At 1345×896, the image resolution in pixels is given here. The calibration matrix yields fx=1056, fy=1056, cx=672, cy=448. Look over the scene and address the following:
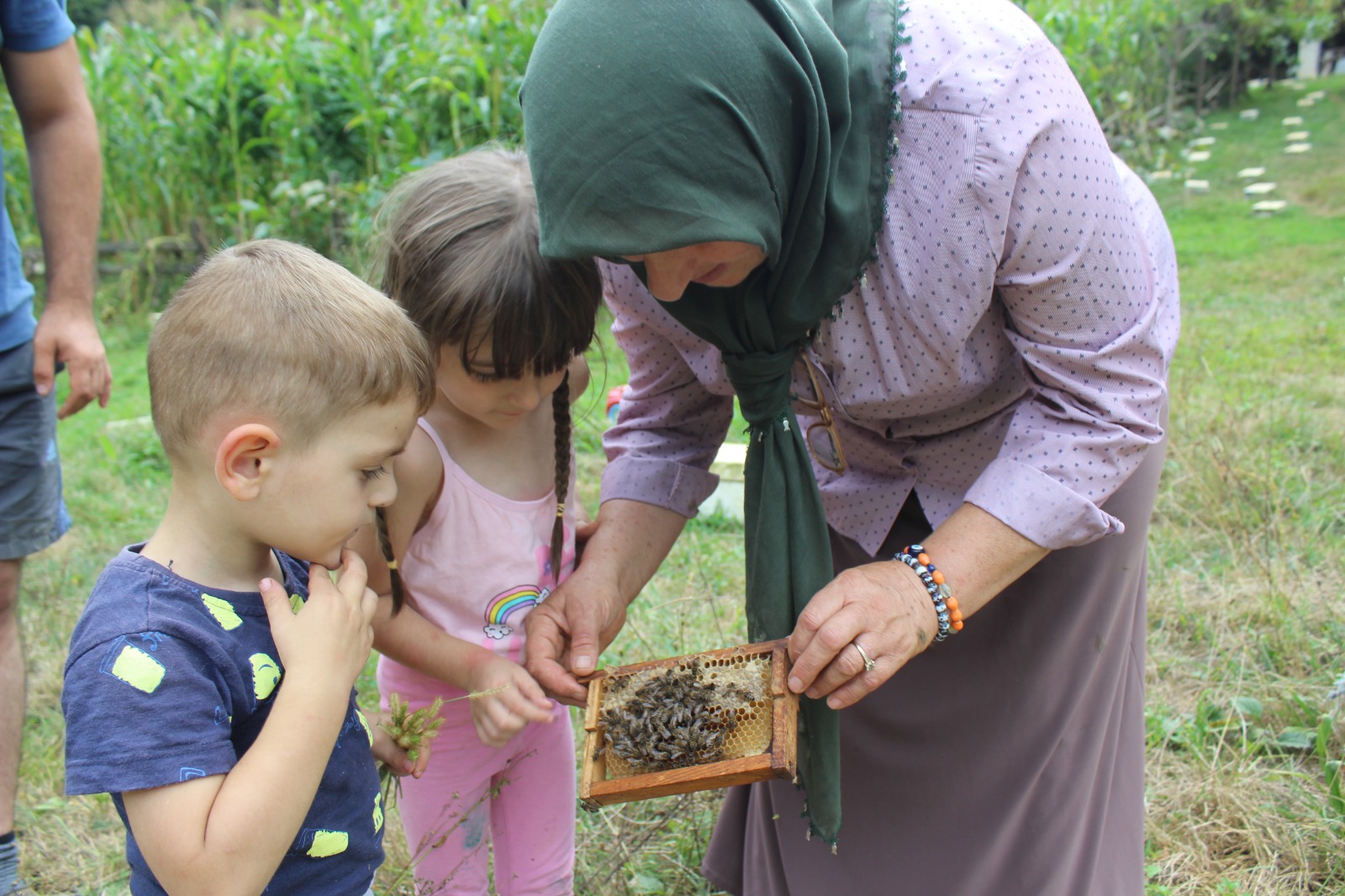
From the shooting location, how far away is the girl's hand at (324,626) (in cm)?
142

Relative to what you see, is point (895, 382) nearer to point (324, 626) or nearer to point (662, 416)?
point (662, 416)

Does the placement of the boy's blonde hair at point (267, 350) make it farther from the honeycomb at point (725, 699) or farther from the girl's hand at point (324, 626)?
the honeycomb at point (725, 699)

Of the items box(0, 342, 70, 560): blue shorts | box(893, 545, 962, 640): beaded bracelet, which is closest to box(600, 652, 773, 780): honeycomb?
box(893, 545, 962, 640): beaded bracelet

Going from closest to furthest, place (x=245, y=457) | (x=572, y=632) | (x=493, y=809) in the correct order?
(x=245, y=457), (x=572, y=632), (x=493, y=809)

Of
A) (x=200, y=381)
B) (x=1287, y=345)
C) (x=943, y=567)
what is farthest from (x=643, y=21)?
(x=1287, y=345)

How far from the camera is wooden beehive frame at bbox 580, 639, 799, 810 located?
1615 millimetres

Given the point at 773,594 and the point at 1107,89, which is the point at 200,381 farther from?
the point at 1107,89

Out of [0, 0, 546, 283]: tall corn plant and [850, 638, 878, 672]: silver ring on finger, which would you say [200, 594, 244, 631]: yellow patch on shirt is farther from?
[0, 0, 546, 283]: tall corn plant

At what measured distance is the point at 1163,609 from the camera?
3.51m

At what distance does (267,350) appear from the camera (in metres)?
1.43

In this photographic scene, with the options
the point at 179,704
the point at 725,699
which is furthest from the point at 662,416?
the point at 179,704

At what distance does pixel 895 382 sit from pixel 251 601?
1165 mm

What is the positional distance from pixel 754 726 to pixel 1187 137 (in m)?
14.4

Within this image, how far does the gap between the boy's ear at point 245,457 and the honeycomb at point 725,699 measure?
2.51 feet
